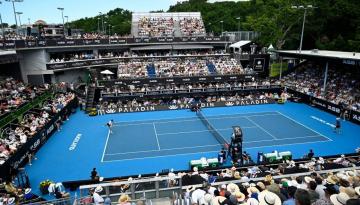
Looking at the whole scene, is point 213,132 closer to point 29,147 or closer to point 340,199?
point 29,147

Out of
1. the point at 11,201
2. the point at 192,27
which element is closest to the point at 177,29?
the point at 192,27

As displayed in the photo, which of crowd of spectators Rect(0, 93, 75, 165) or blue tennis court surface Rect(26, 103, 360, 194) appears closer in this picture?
crowd of spectators Rect(0, 93, 75, 165)

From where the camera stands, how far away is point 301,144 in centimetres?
2420

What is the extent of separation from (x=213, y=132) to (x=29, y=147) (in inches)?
589

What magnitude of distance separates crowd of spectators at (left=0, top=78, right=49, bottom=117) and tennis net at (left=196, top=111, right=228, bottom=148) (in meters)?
17.7

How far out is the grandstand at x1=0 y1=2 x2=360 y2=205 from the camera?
10.2m

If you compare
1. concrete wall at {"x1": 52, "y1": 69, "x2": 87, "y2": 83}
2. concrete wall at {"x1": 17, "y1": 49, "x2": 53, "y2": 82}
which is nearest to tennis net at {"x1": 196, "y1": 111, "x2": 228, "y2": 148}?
concrete wall at {"x1": 17, "y1": 49, "x2": 53, "y2": 82}

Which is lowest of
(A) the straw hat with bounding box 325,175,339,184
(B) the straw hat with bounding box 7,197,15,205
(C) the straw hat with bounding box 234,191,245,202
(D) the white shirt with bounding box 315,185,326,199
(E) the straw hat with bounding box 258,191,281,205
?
(B) the straw hat with bounding box 7,197,15,205

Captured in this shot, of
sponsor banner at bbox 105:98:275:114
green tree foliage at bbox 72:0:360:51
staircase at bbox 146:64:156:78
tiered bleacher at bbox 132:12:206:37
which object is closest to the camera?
sponsor banner at bbox 105:98:275:114

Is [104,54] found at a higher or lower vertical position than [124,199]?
higher

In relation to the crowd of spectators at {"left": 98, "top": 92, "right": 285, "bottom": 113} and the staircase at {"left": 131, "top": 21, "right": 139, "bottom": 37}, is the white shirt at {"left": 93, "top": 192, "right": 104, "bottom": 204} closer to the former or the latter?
the crowd of spectators at {"left": 98, "top": 92, "right": 285, "bottom": 113}

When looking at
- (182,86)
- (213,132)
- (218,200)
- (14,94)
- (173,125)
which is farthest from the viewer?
(182,86)

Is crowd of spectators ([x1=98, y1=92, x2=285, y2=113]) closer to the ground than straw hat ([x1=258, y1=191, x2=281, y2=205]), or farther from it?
closer to the ground

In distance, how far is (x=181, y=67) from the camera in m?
46.1
